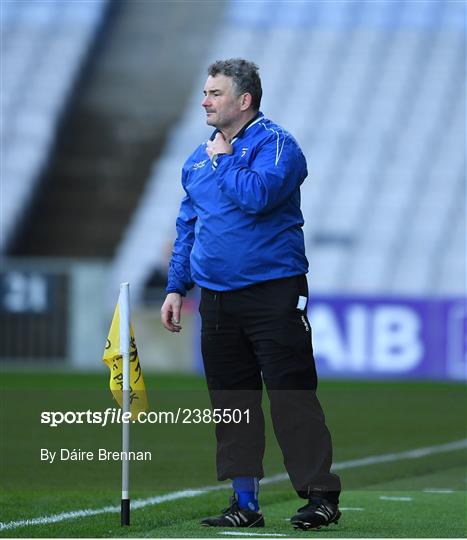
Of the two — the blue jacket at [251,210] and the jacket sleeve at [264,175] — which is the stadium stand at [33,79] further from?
the jacket sleeve at [264,175]

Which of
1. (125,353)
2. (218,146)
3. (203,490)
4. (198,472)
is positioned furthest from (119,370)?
(198,472)

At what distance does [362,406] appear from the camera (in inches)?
597

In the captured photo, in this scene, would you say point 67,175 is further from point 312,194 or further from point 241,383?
point 241,383

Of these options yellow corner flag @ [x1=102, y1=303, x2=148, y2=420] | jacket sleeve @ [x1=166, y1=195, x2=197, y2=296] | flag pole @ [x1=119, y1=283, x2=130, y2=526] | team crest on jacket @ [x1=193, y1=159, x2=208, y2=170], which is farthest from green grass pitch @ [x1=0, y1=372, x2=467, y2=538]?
team crest on jacket @ [x1=193, y1=159, x2=208, y2=170]

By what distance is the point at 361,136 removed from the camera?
32469mm

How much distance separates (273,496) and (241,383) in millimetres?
1672

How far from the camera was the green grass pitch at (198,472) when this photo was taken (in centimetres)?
640

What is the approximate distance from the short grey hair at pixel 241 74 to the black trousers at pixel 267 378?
774mm

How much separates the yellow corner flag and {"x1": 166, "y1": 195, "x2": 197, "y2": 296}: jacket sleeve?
0.95 ft

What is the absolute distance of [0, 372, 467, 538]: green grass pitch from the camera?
640cm

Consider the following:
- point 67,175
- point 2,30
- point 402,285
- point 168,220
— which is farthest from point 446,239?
point 2,30

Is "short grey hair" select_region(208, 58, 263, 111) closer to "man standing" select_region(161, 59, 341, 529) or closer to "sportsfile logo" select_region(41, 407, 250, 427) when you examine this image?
"man standing" select_region(161, 59, 341, 529)

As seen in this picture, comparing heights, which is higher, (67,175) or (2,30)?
(2,30)

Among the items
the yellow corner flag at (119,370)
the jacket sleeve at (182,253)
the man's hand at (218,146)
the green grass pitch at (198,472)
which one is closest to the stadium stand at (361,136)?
the green grass pitch at (198,472)
